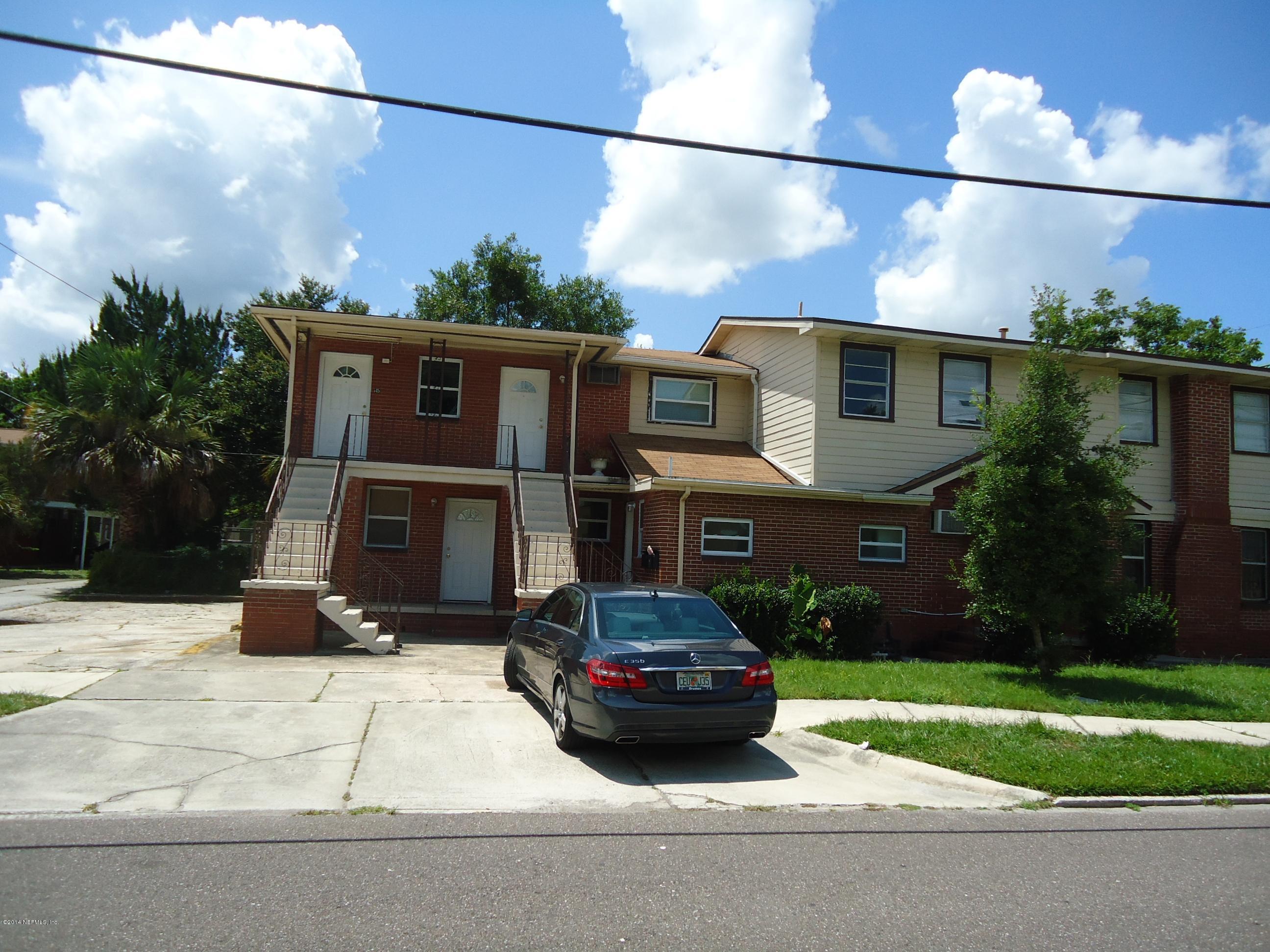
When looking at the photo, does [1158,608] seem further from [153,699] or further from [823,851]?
[153,699]

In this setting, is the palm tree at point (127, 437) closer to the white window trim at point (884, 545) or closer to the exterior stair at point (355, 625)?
the exterior stair at point (355, 625)

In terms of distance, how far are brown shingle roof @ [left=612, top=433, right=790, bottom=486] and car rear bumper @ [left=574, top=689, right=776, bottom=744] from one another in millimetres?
7761

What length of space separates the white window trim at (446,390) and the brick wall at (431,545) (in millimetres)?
1462

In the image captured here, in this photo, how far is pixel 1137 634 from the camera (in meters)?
15.3

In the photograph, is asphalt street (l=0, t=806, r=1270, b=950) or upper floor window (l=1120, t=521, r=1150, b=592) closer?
asphalt street (l=0, t=806, r=1270, b=950)

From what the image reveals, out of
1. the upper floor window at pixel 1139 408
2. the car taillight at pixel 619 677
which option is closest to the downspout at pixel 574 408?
the car taillight at pixel 619 677

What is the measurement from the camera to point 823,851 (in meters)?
5.46

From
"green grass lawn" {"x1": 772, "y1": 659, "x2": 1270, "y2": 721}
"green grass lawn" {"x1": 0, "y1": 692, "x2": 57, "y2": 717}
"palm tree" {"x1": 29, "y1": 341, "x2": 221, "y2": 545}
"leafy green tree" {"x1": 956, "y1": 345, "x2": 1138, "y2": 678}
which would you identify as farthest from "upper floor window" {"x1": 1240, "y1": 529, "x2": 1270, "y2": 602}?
"palm tree" {"x1": 29, "y1": 341, "x2": 221, "y2": 545}

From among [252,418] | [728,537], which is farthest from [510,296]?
[728,537]

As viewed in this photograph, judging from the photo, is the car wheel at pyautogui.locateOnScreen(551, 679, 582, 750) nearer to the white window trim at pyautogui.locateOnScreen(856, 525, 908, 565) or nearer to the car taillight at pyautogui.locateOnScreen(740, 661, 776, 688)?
the car taillight at pyautogui.locateOnScreen(740, 661, 776, 688)

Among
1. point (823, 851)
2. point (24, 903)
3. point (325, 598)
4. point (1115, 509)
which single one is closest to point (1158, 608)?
point (1115, 509)

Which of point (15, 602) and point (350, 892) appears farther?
point (15, 602)

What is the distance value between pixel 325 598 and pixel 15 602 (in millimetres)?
13172

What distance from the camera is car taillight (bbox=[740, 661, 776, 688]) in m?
7.48
